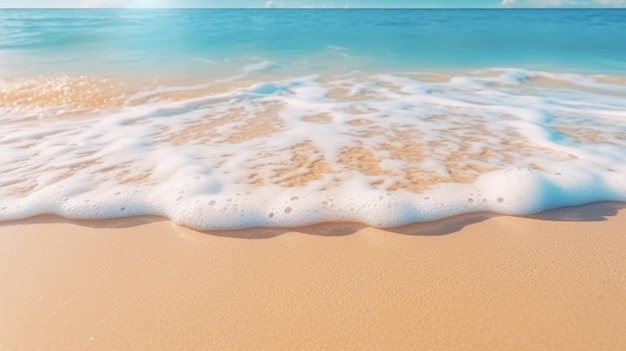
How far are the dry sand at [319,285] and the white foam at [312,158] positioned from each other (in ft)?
0.55

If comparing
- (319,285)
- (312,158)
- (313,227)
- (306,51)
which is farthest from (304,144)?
(306,51)

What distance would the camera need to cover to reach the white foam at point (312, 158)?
2.29 metres

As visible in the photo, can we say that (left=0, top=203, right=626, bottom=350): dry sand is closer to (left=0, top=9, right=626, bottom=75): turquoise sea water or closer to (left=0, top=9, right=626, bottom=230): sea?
(left=0, top=9, right=626, bottom=230): sea

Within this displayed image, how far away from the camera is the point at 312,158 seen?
10.1ft

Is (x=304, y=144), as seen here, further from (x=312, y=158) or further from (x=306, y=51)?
(x=306, y=51)

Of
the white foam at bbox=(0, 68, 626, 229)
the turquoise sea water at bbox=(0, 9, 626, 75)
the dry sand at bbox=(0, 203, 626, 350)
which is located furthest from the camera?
the turquoise sea water at bbox=(0, 9, 626, 75)

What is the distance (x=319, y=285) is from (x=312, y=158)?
1513 mm

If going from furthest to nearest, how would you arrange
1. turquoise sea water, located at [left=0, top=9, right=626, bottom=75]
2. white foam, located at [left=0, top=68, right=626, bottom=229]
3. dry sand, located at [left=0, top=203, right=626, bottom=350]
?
1. turquoise sea water, located at [left=0, top=9, right=626, bottom=75]
2. white foam, located at [left=0, top=68, right=626, bottom=229]
3. dry sand, located at [left=0, top=203, right=626, bottom=350]

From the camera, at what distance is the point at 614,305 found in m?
1.55

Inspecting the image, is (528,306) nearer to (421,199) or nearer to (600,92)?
(421,199)

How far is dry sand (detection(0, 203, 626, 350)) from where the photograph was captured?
141 centimetres

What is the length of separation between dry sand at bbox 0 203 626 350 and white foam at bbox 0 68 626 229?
167 mm

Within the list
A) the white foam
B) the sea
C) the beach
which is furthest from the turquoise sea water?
the beach

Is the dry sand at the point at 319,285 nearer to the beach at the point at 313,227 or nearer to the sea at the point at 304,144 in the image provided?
the beach at the point at 313,227
